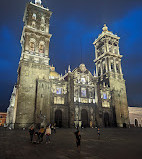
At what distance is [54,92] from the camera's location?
38.3 m

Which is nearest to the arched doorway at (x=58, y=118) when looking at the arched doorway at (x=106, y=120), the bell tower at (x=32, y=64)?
the bell tower at (x=32, y=64)

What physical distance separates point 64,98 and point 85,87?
8265mm

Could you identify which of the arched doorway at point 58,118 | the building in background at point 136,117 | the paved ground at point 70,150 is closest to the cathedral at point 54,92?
the arched doorway at point 58,118

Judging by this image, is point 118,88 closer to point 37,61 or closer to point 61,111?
point 61,111

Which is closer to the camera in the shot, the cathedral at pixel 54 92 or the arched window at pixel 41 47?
the cathedral at pixel 54 92

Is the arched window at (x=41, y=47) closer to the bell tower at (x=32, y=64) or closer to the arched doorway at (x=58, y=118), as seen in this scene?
the bell tower at (x=32, y=64)

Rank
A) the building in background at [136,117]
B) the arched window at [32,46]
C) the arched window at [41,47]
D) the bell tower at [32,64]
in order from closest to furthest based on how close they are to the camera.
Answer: the bell tower at [32,64] → the arched window at [32,46] → the arched window at [41,47] → the building in background at [136,117]

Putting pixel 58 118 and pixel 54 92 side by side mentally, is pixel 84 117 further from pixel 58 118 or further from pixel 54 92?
pixel 54 92

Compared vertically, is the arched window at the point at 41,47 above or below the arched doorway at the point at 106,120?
above

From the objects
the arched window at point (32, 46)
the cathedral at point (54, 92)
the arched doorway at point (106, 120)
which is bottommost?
the arched doorway at point (106, 120)

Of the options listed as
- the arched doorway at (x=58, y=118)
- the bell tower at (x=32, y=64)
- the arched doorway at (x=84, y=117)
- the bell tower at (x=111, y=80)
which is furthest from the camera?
the bell tower at (x=111, y=80)

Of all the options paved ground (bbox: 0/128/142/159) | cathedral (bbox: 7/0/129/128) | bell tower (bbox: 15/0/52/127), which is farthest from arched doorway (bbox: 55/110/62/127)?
paved ground (bbox: 0/128/142/159)

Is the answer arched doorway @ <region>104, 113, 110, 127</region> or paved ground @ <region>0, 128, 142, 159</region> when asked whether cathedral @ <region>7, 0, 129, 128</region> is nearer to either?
arched doorway @ <region>104, 113, 110, 127</region>

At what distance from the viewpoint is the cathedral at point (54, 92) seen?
3362 centimetres
